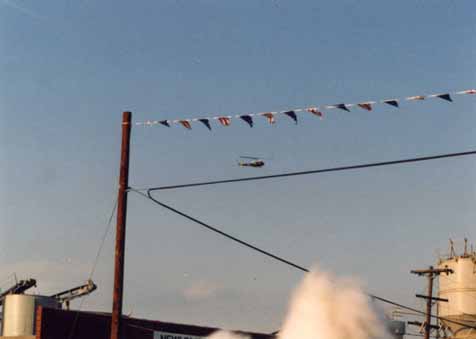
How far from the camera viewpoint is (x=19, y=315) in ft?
139

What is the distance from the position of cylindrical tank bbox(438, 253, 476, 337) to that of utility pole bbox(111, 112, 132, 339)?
3571 centimetres

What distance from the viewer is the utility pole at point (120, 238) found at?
75.0 feet

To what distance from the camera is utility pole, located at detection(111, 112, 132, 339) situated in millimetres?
22875

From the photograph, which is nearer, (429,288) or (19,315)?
(19,315)

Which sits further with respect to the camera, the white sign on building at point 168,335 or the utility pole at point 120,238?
the white sign on building at point 168,335

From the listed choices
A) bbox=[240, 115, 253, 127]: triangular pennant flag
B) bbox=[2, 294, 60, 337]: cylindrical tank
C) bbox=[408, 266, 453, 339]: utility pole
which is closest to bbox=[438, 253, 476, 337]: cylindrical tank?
bbox=[408, 266, 453, 339]: utility pole

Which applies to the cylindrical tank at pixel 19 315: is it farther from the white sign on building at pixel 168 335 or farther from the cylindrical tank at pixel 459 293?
the cylindrical tank at pixel 459 293

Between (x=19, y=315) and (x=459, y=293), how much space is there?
90.7 ft

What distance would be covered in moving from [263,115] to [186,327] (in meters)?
16.2

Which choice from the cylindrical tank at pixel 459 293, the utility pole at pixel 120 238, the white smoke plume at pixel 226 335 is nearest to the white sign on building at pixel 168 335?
the white smoke plume at pixel 226 335

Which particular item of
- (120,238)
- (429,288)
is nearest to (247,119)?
(120,238)

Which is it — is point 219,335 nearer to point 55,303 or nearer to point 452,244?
point 55,303

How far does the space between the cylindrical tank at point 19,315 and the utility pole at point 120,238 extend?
2033 cm

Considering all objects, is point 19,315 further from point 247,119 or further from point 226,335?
point 247,119
